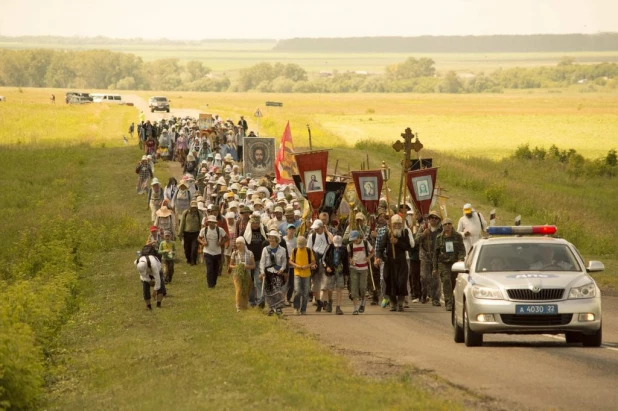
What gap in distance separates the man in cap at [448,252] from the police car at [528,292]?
4641 mm

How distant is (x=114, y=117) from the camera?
341 feet

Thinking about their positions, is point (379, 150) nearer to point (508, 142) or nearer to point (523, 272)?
point (508, 142)

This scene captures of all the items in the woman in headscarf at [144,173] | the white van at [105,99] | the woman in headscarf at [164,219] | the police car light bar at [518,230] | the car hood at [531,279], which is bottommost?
the white van at [105,99]

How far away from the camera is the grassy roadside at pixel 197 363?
14.3 meters

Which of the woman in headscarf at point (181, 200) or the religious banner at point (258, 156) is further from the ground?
the woman in headscarf at point (181, 200)

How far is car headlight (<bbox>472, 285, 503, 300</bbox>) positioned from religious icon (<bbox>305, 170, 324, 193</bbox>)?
10154 mm

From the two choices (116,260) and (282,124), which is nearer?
(116,260)

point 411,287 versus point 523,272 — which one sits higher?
point 523,272

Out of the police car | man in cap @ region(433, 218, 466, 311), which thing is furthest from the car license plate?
man in cap @ region(433, 218, 466, 311)

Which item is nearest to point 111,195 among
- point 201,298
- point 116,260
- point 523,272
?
point 116,260

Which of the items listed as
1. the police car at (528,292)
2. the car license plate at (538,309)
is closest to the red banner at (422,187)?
the police car at (528,292)

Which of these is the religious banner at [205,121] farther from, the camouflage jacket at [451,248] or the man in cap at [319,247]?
the camouflage jacket at [451,248]

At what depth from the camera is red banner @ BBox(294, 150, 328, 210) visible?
89.5ft

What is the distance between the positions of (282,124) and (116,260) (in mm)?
54500
